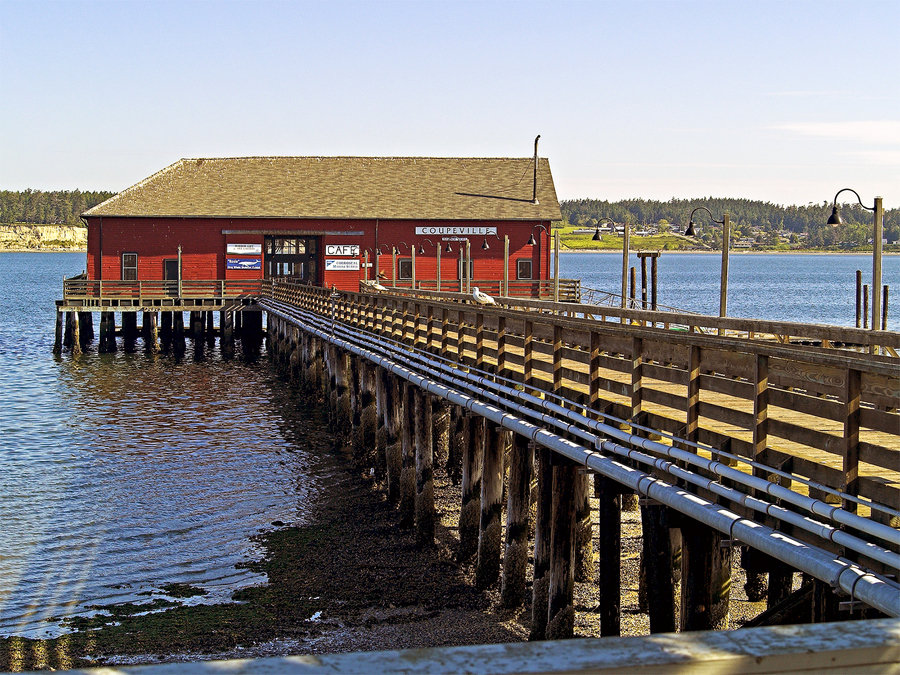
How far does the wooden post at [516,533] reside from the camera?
12.8 meters

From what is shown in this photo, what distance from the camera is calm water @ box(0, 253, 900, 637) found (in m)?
15.3

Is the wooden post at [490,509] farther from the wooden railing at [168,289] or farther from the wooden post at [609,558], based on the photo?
the wooden railing at [168,289]

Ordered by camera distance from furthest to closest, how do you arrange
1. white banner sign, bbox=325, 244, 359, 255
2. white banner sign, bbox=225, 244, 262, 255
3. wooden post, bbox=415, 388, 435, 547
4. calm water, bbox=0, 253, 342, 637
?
white banner sign, bbox=325, 244, 359, 255
white banner sign, bbox=225, 244, 262, 255
wooden post, bbox=415, 388, 435, 547
calm water, bbox=0, 253, 342, 637

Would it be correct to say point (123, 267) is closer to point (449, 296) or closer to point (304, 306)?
point (304, 306)

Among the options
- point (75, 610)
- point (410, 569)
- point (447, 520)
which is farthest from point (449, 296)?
point (75, 610)

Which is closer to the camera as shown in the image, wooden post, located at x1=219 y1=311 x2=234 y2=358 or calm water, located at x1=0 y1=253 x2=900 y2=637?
calm water, located at x1=0 y1=253 x2=900 y2=637

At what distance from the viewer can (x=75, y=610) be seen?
13.7 m

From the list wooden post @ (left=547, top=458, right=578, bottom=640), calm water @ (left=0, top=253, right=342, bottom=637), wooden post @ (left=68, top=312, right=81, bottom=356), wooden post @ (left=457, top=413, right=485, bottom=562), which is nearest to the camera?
wooden post @ (left=547, top=458, right=578, bottom=640)

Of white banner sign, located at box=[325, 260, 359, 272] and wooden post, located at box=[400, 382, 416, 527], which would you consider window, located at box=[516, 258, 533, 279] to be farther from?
wooden post, located at box=[400, 382, 416, 527]

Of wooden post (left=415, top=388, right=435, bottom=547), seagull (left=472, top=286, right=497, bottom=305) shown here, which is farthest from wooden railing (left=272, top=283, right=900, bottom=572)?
seagull (left=472, top=286, right=497, bottom=305)

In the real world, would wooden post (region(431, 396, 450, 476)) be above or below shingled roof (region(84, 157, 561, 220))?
below

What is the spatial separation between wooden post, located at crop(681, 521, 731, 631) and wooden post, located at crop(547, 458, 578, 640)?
2671mm

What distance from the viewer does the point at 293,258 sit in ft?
183

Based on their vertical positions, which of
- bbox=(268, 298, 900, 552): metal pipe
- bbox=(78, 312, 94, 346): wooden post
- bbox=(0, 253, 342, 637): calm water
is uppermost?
bbox=(268, 298, 900, 552): metal pipe
